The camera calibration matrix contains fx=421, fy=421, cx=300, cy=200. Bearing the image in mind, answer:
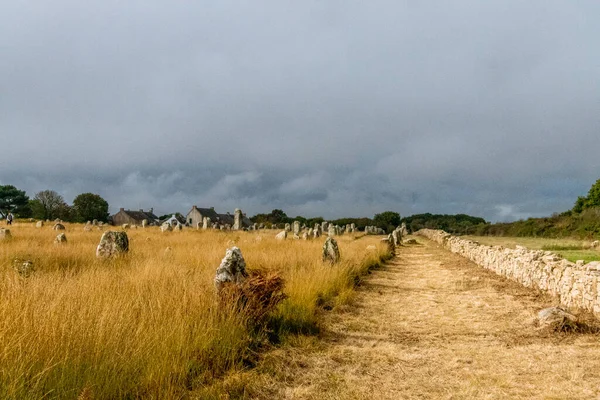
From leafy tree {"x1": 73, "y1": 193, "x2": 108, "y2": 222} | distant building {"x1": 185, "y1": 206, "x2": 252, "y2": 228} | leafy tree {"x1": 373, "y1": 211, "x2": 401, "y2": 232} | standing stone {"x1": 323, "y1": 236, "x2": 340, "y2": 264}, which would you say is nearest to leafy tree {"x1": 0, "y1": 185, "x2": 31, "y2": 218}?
leafy tree {"x1": 73, "y1": 193, "x2": 108, "y2": 222}

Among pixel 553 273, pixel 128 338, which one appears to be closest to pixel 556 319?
pixel 553 273

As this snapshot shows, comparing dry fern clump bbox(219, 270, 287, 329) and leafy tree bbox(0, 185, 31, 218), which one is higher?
leafy tree bbox(0, 185, 31, 218)

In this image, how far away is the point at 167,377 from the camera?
3.97 metres

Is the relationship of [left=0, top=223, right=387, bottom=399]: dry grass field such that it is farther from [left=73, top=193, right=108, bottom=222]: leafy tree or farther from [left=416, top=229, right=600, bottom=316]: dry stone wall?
[left=73, top=193, right=108, bottom=222]: leafy tree

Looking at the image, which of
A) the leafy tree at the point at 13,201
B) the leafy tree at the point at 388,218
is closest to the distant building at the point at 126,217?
the leafy tree at the point at 13,201

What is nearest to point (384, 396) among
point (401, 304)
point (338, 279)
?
point (401, 304)

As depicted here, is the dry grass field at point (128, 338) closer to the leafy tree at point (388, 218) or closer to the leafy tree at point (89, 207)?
the leafy tree at point (89, 207)

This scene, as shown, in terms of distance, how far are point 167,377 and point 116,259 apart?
8.20 metres

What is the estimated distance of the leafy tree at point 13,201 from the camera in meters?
63.8

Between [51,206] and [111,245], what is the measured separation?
5731 centimetres

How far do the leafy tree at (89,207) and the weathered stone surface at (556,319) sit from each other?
65.4m

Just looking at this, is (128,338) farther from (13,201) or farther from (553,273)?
(13,201)

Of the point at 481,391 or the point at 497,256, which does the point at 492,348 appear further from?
the point at 497,256

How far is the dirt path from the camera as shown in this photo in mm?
4641
